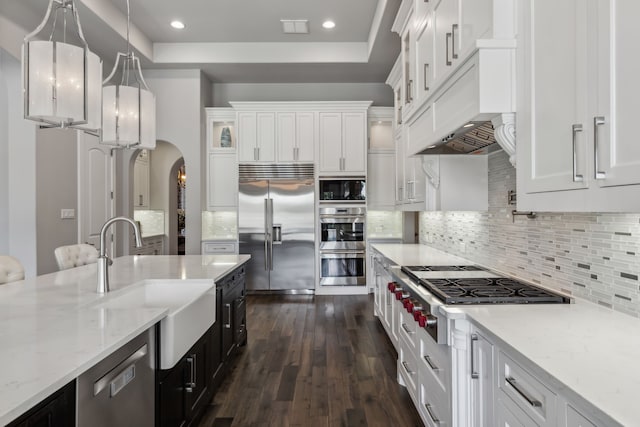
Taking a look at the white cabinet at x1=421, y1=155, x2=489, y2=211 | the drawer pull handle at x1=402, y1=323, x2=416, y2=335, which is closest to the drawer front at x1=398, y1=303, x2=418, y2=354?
the drawer pull handle at x1=402, y1=323, x2=416, y2=335

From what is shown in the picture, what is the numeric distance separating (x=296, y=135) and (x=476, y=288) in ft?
13.9

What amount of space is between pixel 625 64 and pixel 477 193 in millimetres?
1837

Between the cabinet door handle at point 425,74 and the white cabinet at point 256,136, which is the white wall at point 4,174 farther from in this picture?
the cabinet door handle at point 425,74

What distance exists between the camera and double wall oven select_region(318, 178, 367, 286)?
5676 millimetres

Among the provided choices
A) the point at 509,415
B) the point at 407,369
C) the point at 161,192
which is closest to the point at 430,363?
the point at 407,369

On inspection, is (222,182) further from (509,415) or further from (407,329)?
(509,415)

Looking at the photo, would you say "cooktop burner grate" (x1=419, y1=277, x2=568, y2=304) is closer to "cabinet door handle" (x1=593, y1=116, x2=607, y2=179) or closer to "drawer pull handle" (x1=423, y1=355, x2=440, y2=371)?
"drawer pull handle" (x1=423, y1=355, x2=440, y2=371)

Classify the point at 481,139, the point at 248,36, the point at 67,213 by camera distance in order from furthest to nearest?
the point at 248,36 → the point at 67,213 → the point at 481,139

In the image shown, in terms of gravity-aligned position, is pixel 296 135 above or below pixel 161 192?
above

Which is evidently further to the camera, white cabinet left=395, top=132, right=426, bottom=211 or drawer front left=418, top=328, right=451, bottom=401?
white cabinet left=395, top=132, right=426, bottom=211

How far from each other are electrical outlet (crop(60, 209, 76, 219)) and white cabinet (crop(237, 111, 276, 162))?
7.24 ft

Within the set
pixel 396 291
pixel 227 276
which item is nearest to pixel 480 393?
pixel 396 291

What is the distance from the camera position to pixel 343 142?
5.71 metres

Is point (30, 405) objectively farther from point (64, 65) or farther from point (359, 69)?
point (359, 69)
